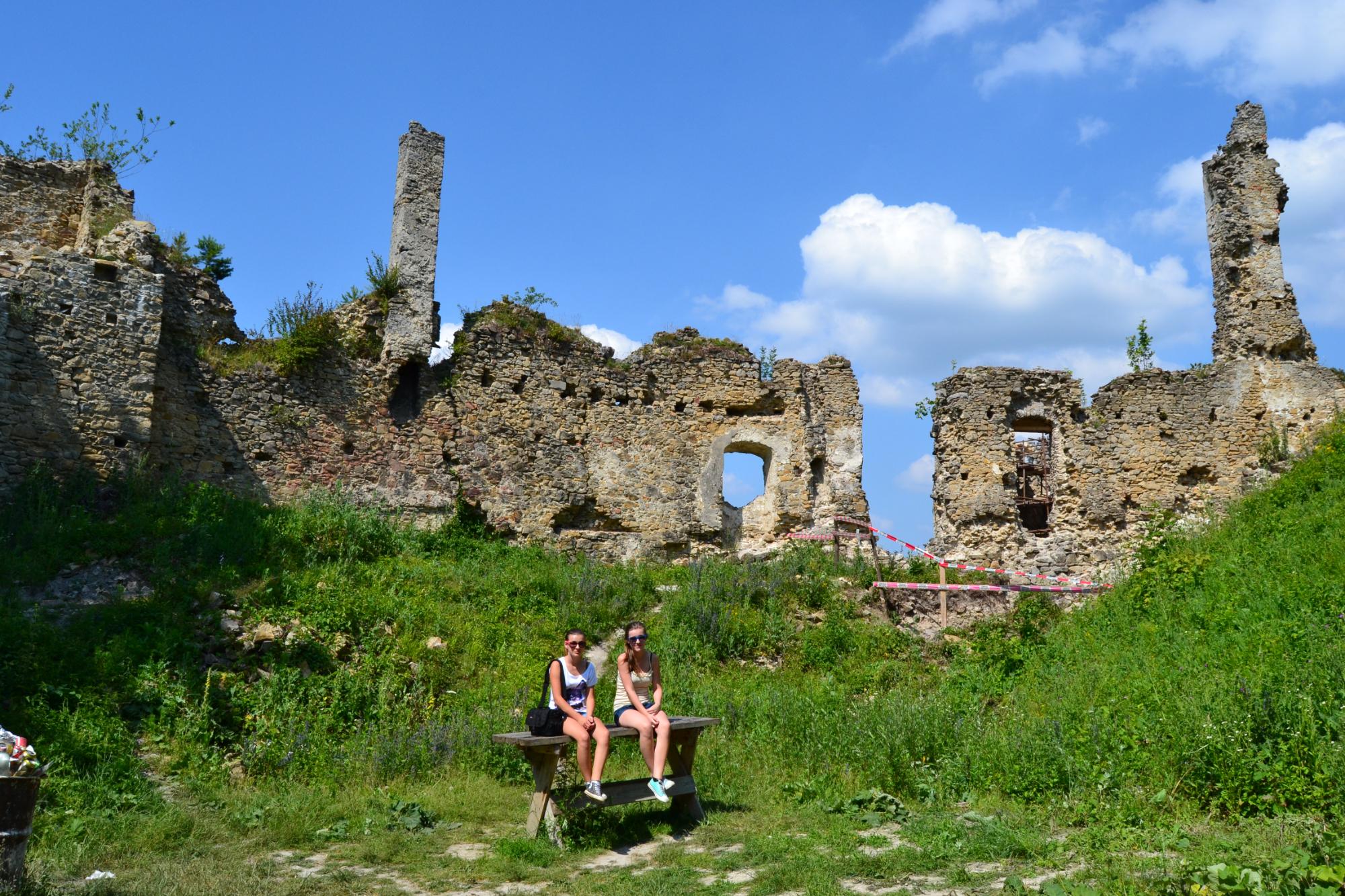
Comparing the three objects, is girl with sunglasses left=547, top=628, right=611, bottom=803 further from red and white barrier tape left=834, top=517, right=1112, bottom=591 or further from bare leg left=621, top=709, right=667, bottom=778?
red and white barrier tape left=834, top=517, right=1112, bottom=591

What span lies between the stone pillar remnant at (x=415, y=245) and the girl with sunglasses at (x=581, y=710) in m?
8.51

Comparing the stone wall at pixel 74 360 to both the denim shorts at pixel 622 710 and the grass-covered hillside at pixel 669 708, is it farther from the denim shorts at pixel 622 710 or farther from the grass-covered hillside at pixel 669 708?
the denim shorts at pixel 622 710

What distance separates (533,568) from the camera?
42.8 ft

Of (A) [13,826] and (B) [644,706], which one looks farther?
(B) [644,706]

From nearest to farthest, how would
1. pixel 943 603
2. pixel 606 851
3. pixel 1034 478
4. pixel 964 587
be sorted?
pixel 606 851 → pixel 943 603 → pixel 964 587 → pixel 1034 478

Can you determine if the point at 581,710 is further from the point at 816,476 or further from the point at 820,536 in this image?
the point at 816,476

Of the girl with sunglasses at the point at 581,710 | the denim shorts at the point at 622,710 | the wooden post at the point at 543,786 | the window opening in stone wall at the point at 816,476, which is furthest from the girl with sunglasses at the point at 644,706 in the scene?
the window opening in stone wall at the point at 816,476

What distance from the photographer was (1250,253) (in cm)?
1608

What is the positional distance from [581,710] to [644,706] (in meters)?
0.45

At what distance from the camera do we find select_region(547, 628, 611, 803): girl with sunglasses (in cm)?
616

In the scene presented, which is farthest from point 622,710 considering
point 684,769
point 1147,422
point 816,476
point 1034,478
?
point 1034,478

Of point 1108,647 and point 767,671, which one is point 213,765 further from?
point 1108,647

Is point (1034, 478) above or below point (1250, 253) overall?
below

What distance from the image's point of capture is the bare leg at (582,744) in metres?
6.21
